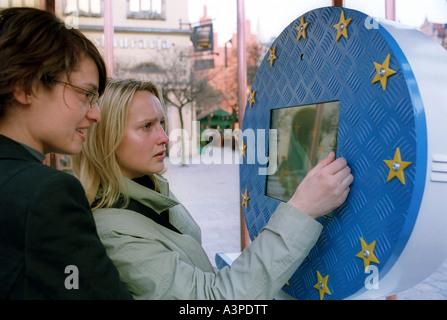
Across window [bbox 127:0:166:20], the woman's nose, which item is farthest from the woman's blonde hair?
window [bbox 127:0:166:20]

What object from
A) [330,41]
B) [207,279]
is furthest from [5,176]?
[330,41]

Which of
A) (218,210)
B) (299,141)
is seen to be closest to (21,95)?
(299,141)

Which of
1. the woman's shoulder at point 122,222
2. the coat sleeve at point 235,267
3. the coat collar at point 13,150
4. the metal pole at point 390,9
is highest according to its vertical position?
the metal pole at point 390,9

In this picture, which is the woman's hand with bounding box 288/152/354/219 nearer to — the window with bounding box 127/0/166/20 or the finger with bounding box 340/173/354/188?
the finger with bounding box 340/173/354/188

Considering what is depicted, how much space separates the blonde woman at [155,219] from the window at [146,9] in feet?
47.4

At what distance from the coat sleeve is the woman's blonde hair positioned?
0.84ft

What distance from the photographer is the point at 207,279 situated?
1.02 metres

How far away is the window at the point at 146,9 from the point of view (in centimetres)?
1435

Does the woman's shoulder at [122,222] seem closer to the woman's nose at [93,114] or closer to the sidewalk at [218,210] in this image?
the woman's nose at [93,114]

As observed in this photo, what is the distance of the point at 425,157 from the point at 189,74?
14303 mm

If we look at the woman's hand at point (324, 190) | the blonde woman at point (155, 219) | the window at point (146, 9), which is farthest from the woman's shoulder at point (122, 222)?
the window at point (146, 9)

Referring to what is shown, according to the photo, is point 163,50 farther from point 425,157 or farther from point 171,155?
point 425,157

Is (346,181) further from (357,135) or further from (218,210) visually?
(218,210)
